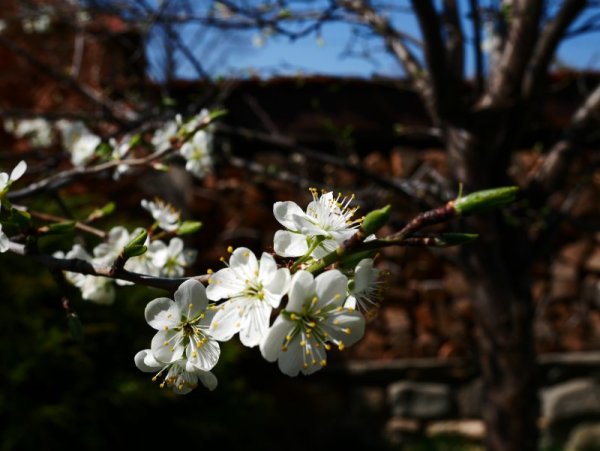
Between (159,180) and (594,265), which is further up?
(594,265)

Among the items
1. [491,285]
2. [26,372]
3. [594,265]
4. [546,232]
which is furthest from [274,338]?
[594,265]

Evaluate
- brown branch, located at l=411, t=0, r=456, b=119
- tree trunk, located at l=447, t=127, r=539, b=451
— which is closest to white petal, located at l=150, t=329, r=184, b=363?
brown branch, located at l=411, t=0, r=456, b=119

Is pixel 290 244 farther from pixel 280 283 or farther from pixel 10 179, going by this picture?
pixel 10 179

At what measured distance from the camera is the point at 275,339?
0.75 metres

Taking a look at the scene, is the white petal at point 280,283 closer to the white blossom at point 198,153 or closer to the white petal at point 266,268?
the white petal at point 266,268

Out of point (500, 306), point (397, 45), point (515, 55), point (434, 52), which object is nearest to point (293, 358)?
point (434, 52)

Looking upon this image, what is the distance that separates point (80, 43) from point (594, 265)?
3.85 meters

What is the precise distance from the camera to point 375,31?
276 cm

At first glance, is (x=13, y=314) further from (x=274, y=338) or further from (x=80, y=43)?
(x=274, y=338)

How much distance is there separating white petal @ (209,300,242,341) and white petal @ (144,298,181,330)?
0.08 meters

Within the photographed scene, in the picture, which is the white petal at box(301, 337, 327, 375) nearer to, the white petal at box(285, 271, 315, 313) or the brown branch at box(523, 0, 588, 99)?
the white petal at box(285, 271, 315, 313)

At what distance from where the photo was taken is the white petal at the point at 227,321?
80cm

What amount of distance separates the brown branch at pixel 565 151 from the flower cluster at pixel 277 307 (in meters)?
1.99

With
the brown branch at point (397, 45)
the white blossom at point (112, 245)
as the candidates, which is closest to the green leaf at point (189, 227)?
the white blossom at point (112, 245)
